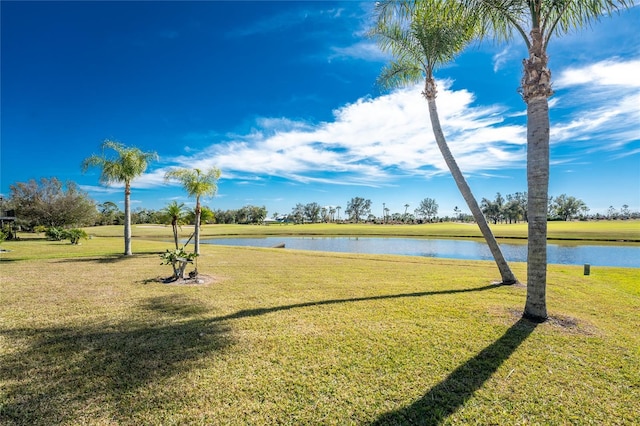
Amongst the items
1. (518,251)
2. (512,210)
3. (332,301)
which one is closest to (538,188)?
(332,301)

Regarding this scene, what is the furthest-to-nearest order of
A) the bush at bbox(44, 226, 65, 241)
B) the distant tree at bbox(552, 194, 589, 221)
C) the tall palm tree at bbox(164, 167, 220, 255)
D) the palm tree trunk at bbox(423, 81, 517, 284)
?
the distant tree at bbox(552, 194, 589, 221)
the bush at bbox(44, 226, 65, 241)
the tall palm tree at bbox(164, 167, 220, 255)
the palm tree trunk at bbox(423, 81, 517, 284)

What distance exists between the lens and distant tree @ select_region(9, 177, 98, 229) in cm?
3853

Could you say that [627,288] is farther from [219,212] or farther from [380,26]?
[219,212]

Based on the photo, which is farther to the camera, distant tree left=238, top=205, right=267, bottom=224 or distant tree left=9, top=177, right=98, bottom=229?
distant tree left=238, top=205, right=267, bottom=224

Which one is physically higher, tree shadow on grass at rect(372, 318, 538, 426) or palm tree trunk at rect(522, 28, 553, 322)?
palm tree trunk at rect(522, 28, 553, 322)

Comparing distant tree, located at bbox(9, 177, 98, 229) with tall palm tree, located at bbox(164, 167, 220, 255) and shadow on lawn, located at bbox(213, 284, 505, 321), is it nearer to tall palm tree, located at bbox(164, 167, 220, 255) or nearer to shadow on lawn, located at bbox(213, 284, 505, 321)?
tall palm tree, located at bbox(164, 167, 220, 255)

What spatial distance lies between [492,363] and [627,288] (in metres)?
11.1

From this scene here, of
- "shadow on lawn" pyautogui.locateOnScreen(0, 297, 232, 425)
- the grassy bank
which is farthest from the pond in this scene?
"shadow on lawn" pyautogui.locateOnScreen(0, 297, 232, 425)

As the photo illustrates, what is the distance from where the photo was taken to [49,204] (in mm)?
39312

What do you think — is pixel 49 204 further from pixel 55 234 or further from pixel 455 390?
pixel 455 390

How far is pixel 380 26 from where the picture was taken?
428 inches

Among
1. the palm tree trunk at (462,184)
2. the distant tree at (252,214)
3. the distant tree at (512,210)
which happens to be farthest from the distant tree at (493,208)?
the palm tree trunk at (462,184)

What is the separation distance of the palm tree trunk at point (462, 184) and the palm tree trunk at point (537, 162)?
381cm

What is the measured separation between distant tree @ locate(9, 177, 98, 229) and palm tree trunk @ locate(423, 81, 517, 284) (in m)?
48.8
